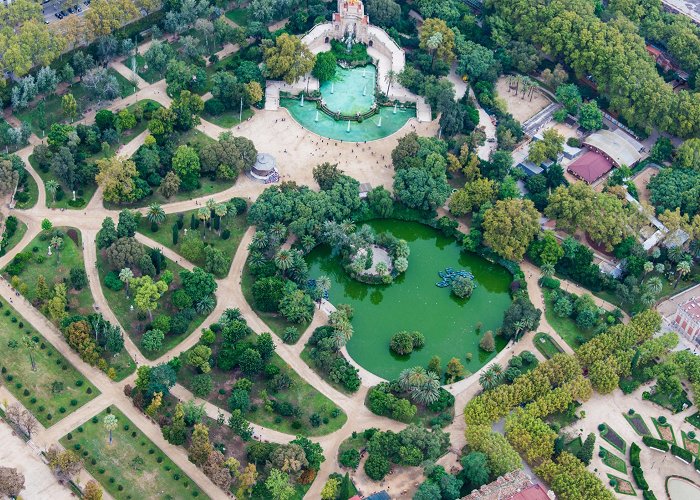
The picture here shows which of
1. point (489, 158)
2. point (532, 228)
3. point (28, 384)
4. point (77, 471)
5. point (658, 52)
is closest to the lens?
point (77, 471)

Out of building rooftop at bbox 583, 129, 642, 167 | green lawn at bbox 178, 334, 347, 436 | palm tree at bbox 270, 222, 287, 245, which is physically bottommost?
green lawn at bbox 178, 334, 347, 436

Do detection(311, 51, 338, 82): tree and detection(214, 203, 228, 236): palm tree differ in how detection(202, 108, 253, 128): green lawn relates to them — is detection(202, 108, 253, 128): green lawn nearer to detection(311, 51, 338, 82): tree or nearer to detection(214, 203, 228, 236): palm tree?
detection(311, 51, 338, 82): tree

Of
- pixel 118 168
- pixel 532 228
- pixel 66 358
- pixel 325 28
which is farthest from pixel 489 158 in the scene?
pixel 66 358

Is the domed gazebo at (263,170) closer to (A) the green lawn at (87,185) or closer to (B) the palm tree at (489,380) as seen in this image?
(A) the green lawn at (87,185)

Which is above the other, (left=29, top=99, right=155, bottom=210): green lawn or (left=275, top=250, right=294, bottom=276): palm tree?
(left=275, top=250, right=294, bottom=276): palm tree

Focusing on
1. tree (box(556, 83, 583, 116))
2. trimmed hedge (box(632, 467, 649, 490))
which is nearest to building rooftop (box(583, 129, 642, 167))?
tree (box(556, 83, 583, 116))

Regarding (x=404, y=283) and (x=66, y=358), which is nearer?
(x=66, y=358)

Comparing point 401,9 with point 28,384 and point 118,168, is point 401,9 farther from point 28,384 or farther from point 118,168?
point 28,384
